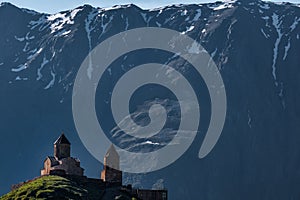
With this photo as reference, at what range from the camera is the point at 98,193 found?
554 feet

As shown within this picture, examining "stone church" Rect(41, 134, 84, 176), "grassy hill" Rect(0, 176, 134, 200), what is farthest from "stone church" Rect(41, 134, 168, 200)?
"grassy hill" Rect(0, 176, 134, 200)

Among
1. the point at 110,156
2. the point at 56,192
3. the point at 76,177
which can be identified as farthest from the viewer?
the point at 110,156

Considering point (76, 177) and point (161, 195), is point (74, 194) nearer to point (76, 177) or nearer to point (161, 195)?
point (76, 177)

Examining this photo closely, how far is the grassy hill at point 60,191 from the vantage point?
160750 millimetres

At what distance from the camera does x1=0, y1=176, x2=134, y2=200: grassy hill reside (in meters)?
161

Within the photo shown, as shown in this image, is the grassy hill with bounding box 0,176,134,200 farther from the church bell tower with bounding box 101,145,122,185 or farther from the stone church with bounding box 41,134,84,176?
the church bell tower with bounding box 101,145,122,185

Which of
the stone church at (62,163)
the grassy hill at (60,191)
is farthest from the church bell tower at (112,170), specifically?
the grassy hill at (60,191)

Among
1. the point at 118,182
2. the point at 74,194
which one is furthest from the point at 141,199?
the point at 74,194

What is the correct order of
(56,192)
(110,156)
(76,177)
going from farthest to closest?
1. (110,156)
2. (76,177)
3. (56,192)

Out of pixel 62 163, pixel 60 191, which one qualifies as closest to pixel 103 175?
pixel 62 163

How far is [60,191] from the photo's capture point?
161 m

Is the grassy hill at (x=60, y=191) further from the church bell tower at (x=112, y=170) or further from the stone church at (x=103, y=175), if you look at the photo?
the church bell tower at (x=112, y=170)

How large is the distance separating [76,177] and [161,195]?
19.7 meters

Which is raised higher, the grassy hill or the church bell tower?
the church bell tower
